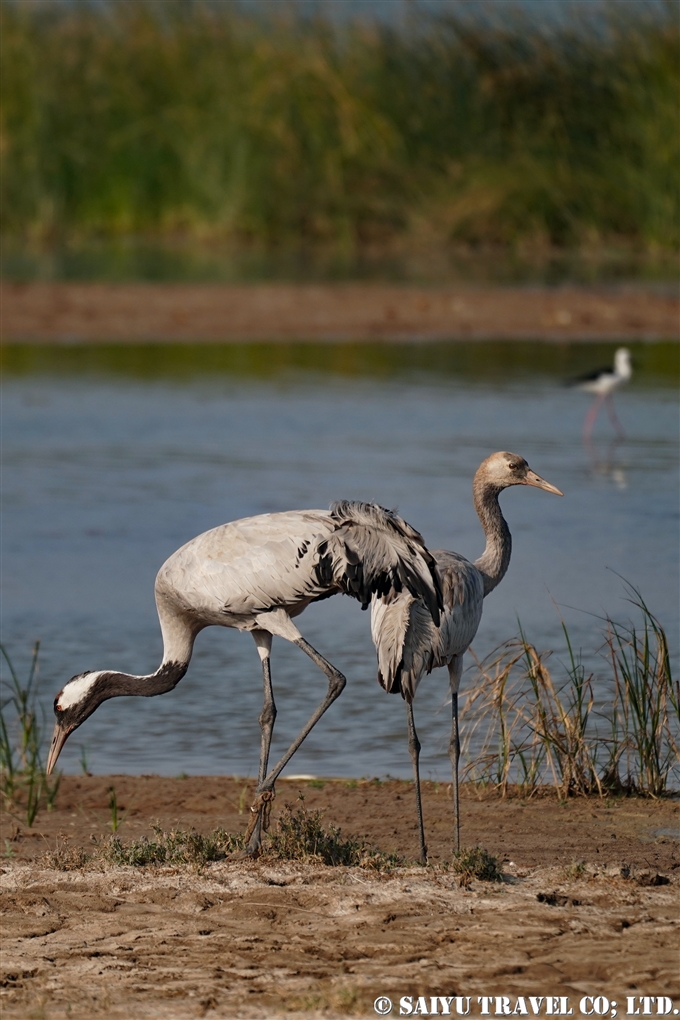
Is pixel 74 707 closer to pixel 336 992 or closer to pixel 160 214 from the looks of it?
pixel 336 992

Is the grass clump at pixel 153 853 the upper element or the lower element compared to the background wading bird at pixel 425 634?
lower

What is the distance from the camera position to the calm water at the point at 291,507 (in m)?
7.50

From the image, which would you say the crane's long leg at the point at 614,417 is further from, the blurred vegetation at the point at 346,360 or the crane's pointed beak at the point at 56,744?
the crane's pointed beak at the point at 56,744

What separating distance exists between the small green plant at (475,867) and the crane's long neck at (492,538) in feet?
4.16

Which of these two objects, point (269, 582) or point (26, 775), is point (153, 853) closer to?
point (269, 582)

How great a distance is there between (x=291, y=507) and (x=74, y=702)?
454 cm

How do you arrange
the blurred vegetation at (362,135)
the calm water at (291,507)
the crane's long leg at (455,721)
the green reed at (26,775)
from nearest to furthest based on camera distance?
the crane's long leg at (455,721) < the green reed at (26,775) < the calm water at (291,507) < the blurred vegetation at (362,135)

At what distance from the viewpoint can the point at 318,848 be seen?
536cm

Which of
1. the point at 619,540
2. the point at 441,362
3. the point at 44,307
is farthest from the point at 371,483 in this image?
the point at 44,307

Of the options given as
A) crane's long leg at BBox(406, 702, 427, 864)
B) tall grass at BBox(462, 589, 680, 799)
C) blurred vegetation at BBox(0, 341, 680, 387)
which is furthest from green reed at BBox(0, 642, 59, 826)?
blurred vegetation at BBox(0, 341, 680, 387)

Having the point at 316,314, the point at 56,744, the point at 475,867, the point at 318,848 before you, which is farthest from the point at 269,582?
the point at 316,314

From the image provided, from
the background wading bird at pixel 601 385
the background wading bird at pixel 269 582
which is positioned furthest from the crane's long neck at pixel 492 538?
the background wading bird at pixel 601 385

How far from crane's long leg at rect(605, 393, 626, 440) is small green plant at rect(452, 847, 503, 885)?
8991mm

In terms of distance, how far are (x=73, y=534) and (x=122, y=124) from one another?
1635 cm
